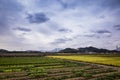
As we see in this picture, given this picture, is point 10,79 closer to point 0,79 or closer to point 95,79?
point 0,79

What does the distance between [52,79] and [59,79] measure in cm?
85

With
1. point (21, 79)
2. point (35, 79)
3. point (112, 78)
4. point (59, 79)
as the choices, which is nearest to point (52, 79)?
point (59, 79)

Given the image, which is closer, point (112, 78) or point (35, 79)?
point (35, 79)

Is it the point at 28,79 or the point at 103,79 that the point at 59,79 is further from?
the point at 103,79

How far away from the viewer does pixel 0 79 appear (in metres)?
18.6

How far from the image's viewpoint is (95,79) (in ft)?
62.4

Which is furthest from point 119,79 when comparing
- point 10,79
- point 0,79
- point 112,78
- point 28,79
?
point 0,79

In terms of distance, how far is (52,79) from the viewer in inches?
731

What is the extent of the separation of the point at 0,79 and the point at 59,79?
7.01 meters

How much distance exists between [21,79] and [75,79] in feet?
21.3

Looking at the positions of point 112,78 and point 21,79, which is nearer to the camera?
point 21,79

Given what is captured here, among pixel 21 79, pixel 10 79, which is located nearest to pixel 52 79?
pixel 21 79

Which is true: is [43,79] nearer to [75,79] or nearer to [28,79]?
[28,79]

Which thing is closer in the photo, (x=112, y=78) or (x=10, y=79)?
(x=10, y=79)
